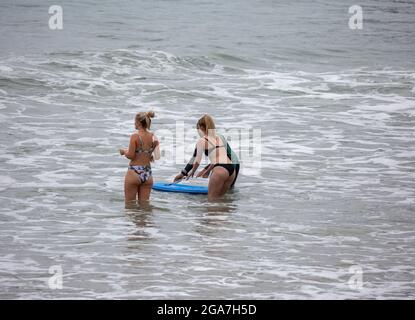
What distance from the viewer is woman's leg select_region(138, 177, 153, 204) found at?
1123 cm

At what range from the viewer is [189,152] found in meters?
15.3

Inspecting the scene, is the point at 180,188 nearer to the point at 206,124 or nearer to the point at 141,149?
the point at 206,124

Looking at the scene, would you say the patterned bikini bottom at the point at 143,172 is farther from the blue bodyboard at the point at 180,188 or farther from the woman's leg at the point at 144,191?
the blue bodyboard at the point at 180,188

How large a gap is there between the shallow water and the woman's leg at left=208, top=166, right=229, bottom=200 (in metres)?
0.19

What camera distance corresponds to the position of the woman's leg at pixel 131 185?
11148 mm

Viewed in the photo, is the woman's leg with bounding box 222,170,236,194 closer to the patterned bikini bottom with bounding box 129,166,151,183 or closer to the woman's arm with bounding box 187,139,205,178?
the woman's arm with bounding box 187,139,205,178

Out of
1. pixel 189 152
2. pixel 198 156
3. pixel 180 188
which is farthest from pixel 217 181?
pixel 189 152

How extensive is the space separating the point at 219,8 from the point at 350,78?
42.3 feet

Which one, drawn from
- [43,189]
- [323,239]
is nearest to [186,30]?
[43,189]

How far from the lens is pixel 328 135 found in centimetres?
1655

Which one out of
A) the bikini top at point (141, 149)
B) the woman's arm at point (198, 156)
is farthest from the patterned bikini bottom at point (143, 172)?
the woman's arm at point (198, 156)

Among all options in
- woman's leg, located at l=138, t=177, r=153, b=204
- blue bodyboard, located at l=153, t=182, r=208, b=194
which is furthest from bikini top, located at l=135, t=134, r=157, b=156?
blue bodyboard, located at l=153, t=182, r=208, b=194

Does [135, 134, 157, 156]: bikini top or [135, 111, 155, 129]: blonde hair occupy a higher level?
[135, 111, 155, 129]: blonde hair

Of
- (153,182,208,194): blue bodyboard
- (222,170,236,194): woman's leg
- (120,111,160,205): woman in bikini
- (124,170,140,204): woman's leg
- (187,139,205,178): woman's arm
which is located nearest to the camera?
(120,111,160,205): woman in bikini
